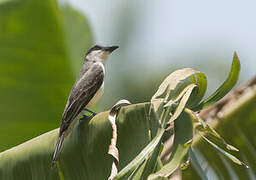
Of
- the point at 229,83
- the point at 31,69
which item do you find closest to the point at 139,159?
the point at 229,83

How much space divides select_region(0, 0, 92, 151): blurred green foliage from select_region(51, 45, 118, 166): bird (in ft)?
0.62

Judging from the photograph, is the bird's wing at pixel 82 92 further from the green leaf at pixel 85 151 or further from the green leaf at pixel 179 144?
the green leaf at pixel 179 144

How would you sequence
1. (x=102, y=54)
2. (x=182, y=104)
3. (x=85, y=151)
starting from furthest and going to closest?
(x=102, y=54)
(x=85, y=151)
(x=182, y=104)

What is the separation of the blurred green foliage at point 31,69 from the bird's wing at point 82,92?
0.60 feet

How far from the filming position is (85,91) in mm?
3805

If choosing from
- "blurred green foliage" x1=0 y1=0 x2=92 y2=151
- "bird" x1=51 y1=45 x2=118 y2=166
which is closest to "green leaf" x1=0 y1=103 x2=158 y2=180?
"bird" x1=51 y1=45 x2=118 y2=166

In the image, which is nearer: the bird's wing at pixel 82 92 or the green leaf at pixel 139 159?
the green leaf at pixel 139 159

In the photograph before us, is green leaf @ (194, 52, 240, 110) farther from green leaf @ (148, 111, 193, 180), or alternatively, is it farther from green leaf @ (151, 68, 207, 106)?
green leaf @ (148, 111, 193, 180)

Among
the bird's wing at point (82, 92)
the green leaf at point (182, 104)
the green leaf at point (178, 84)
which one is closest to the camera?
the green leaf at point (182, 104)

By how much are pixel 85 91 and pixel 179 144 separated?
5.66 feet

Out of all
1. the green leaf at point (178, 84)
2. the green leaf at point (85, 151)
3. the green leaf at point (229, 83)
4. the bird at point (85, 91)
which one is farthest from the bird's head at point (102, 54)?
the green leaf at point (229, 83)

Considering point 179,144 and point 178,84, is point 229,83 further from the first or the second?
point 179,144

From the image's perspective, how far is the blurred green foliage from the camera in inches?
152

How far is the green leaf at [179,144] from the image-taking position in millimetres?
2035
